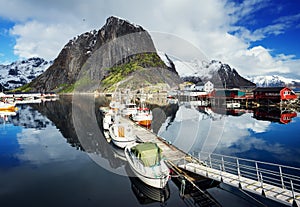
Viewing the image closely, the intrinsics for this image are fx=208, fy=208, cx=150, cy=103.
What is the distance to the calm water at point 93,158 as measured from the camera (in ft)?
64.6

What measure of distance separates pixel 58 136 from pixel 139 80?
501 ft

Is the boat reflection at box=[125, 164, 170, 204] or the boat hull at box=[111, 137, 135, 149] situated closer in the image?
the boat reflection at box=[125, 164, 170, 204]

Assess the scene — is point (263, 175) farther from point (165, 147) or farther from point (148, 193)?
point (148, 193)

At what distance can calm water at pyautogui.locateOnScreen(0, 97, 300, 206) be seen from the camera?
19688 mm

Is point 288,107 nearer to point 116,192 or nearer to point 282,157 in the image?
point 282,157

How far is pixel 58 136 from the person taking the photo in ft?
152

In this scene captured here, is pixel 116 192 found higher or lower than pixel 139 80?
lower

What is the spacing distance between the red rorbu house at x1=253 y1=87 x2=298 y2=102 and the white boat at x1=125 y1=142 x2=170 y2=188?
266 feet

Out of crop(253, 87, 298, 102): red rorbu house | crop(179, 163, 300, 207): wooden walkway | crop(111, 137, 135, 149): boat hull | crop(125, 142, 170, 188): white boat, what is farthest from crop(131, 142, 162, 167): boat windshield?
crop(253, 87, 298, 102): red rorbu house

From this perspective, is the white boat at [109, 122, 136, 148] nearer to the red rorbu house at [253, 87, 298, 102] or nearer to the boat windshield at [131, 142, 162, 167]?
the boat windshield at [131, 142, 162, 167]

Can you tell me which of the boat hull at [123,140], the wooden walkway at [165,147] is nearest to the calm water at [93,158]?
the boat hull at [123,140]

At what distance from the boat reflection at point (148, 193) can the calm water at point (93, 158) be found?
0.09 meters

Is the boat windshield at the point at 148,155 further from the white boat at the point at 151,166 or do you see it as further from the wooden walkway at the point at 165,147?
the wooden walkway at the point at 165,147

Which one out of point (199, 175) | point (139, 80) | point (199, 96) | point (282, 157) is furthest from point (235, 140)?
point (139, 80)
